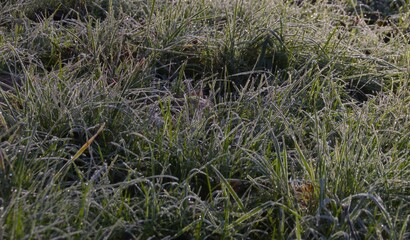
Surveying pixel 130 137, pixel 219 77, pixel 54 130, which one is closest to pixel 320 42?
pixel 219 77

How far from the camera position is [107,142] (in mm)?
2713

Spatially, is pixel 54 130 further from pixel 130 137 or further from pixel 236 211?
pixel 236 211

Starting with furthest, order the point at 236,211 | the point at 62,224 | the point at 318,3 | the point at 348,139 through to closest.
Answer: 1. the point at 318,3
2. the point at 348,139
3. the point at 236,211
4. the point at 62,224

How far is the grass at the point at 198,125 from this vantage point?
2225 millimetres

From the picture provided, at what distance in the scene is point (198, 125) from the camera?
2.71 metres

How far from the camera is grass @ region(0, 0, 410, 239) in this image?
2.22m

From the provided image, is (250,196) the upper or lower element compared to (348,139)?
lower

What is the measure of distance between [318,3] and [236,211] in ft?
7.16

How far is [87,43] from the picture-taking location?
11.3 ft

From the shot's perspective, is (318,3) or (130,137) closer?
(130,137)

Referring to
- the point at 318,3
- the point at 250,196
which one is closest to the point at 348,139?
the point at 250,196

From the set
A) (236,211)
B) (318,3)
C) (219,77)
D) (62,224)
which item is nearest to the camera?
(62,224)

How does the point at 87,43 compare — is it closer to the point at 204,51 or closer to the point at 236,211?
the point at 204,51

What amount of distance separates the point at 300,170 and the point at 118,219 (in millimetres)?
804
